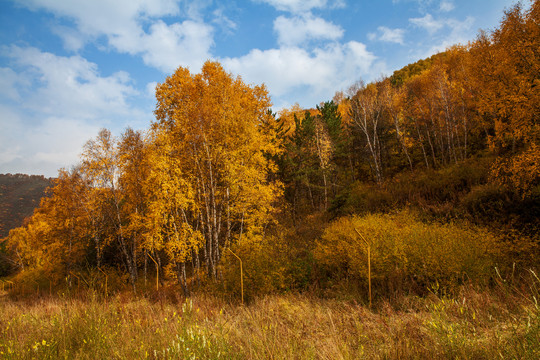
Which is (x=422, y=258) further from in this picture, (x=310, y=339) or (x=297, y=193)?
(x=297, y=193)

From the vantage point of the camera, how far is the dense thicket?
751 centimetres

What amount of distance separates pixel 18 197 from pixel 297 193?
138m

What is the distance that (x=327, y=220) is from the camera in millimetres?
16938

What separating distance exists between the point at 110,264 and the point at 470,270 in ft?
83.3

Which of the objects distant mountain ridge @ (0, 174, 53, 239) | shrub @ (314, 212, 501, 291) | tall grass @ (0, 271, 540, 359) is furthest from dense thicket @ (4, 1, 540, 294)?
distant mountain ridge @ (0, 174, 53, 239)

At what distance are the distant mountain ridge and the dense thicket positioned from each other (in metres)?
71.5

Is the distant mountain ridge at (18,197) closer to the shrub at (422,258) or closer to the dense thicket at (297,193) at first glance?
the dense thicket at (297,193)

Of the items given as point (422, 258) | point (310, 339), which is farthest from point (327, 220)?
point (310, 339)

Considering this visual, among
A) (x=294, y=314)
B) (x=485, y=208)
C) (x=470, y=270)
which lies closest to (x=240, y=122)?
(x=294, y=314)

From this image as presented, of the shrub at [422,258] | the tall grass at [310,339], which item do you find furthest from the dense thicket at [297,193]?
the tall grass at [310,339]

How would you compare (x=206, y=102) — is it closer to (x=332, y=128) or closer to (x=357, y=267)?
(x=357, y=267)

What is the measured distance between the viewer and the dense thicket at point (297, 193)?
751 cm

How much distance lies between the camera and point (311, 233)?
14.6m

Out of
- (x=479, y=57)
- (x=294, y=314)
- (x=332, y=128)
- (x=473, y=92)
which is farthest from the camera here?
(x=332, y=128)
